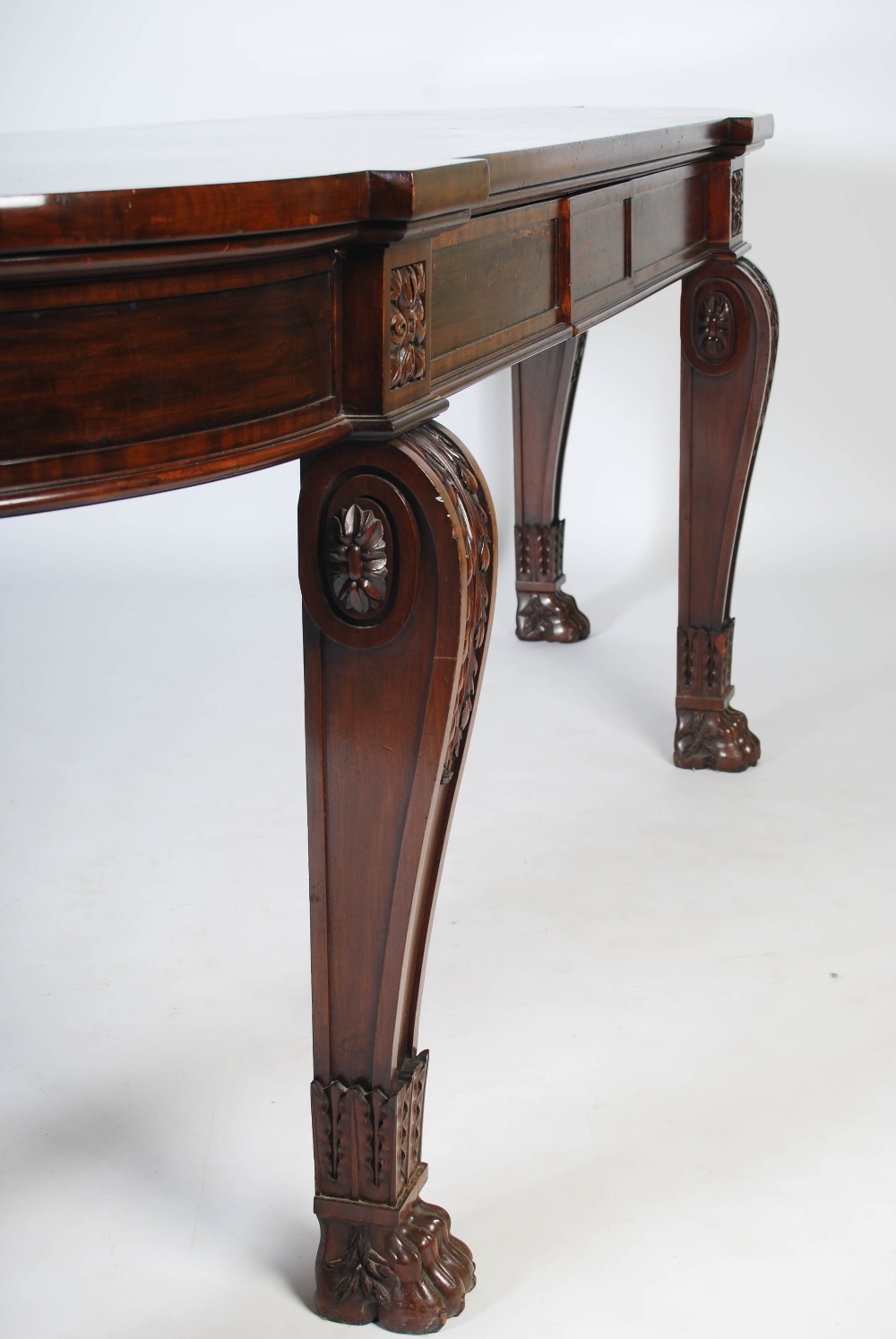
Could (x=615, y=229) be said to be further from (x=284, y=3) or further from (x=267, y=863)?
(x=284, y=3)

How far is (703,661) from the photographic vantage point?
2.67 metres

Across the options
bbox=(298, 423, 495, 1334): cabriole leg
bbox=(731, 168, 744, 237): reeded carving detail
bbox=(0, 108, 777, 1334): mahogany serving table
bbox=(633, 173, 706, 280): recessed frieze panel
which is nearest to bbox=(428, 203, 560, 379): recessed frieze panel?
bbox=(0, 108, 777, 1334): mahogany serving table

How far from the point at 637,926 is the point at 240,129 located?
1.18 metres

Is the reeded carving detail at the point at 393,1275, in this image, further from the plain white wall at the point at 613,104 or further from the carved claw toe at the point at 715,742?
the plain white wall at the point at 613,104

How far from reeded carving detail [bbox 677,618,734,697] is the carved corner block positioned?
2.14 ft

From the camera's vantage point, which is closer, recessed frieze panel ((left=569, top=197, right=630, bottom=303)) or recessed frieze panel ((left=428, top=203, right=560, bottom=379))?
recessed frieze panel ((left=428, top=203, right=560, bottom=379))

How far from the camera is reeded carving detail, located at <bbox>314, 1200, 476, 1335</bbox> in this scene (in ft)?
4.61

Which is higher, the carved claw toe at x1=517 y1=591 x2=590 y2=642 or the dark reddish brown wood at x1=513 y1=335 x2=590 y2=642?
the dark reddish brown wood at x1=513 y1=335 x2=590 y2=642

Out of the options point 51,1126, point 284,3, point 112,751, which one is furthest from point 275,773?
point 284,3

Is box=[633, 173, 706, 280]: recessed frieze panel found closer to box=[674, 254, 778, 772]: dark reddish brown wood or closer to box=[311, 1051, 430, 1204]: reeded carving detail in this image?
box=[674, 254, 778, 772]: dark reddish brown wood

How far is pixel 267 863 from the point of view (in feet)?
7.59

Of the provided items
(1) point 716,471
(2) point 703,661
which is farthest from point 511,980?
(1) point 716,471

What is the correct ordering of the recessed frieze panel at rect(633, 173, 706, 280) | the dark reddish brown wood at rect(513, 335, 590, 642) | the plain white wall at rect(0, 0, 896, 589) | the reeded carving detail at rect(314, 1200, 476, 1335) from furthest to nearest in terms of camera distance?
the plain white wall at rect(0, 0, 896, 589), the dark reddish brown wood at rect(513, 335, 590, 642), the recessed frieze panel at rect(633, 173, 706, 280), the reeded carving detail at rect(314, 1200, 476, 1335)

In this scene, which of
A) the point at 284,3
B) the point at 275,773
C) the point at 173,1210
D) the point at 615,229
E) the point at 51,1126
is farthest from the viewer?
the point at 284,3
